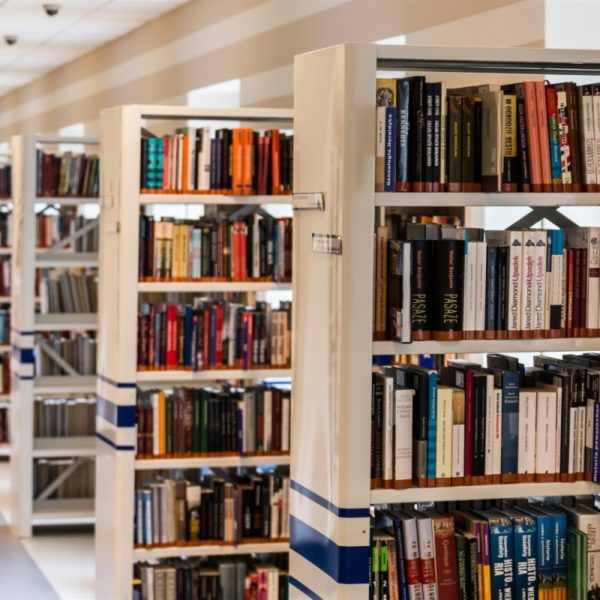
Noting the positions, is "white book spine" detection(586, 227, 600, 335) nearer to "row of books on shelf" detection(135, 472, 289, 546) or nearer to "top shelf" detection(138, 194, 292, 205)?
"top shelf" detection(138, 194, 292, 205)

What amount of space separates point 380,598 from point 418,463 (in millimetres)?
368

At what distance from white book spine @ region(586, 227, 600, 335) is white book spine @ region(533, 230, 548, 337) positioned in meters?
0.13

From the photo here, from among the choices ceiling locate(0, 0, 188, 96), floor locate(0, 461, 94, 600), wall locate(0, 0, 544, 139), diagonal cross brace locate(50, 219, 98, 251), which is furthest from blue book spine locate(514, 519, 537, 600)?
ceiling locate(0, 0, 188, 96)

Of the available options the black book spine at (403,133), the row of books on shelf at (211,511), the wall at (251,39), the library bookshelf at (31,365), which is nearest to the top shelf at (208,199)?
the wall at (251,39)

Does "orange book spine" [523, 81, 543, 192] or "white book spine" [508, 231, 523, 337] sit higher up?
"orange book spine" [523, 81, 543, 192]

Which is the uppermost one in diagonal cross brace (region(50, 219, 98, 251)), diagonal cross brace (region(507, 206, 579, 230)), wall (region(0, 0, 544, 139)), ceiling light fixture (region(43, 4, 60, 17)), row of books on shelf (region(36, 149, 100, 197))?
Answer: ceiling light fixture (region(43, 4, 60, 17))

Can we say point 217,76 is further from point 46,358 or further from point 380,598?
point 380,598

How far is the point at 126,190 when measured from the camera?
5.35m

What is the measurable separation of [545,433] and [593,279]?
0.43 metres

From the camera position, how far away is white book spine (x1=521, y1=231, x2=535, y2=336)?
341 centimetres

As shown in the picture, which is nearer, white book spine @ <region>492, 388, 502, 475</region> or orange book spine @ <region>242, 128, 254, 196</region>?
white book spine @ <region>492, 388, 502, 475</region>

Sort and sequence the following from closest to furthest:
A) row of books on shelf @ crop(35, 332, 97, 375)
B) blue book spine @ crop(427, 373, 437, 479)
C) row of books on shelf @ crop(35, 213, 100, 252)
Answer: blue book spine @ crop(427, 373, 437, 479) < row of books on shelf @ crop(35, 332, 97, 375) < row of books on shelf @ crop(35, 213, 100, 252)

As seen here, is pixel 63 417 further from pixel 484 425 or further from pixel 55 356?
pixel 484 425

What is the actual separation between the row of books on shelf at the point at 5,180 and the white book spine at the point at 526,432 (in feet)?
22.9
